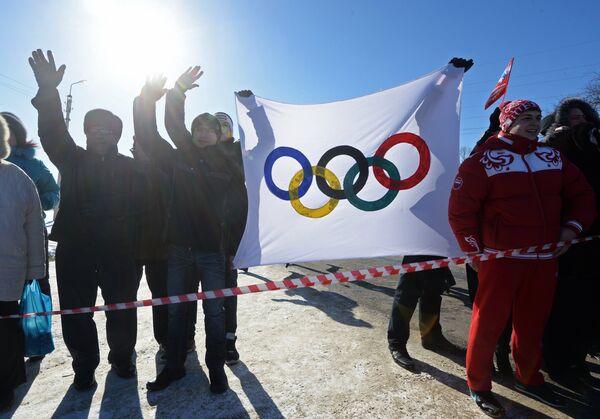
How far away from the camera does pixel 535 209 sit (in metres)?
2.35

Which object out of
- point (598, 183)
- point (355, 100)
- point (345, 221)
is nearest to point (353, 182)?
point (345, 221)

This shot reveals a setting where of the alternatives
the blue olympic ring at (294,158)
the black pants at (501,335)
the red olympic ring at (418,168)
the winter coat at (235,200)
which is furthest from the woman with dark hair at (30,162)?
the black pants at (501,335)

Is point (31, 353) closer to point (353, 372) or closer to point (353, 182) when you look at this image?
point (353, 372)

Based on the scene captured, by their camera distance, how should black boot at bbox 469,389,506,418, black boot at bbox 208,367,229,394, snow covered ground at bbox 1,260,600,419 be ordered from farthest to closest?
black boot at bbox 208,367,229,394 → snow covered ground at bbox 1,260,600,419 → black boot at bbox 469,389,506,418

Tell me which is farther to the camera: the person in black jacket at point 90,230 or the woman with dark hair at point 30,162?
the woman with dark hair at point 30,162

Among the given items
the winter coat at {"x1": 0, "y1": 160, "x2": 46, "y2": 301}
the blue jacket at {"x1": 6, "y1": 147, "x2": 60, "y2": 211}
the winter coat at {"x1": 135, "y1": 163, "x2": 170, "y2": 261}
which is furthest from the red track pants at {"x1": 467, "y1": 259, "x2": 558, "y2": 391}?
the blue jacket at {"x1": 6, "y1": 147, "x2": 60, "y2": 211}

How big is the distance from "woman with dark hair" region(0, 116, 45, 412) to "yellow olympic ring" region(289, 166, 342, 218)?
2014mm

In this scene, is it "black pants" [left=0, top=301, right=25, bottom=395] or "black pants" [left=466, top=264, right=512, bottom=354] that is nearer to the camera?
"black pants" [left=0, top=301, right=25, bottom=395]

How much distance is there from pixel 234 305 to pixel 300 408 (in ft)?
4.14

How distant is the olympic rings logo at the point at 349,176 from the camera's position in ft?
9.67

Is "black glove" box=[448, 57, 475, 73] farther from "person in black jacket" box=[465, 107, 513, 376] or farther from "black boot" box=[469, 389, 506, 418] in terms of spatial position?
"black boot" box=[469, 389, 506, 418]

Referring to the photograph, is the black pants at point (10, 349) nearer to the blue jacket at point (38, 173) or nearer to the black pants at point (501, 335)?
the blue jacket at point (38, 173)

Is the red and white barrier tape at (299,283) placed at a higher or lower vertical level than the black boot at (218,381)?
higher

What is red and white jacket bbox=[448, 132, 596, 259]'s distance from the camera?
2.34 meters
